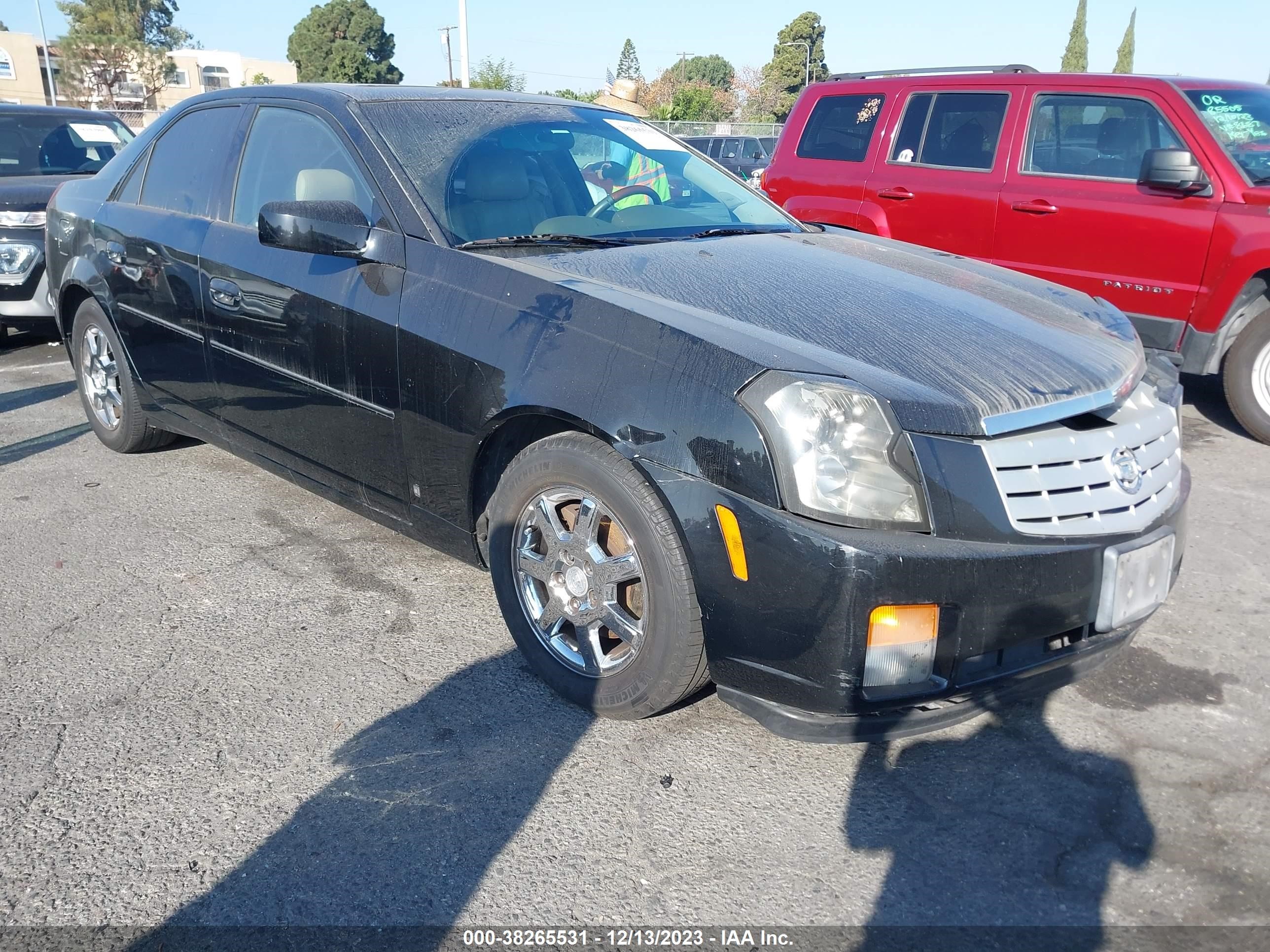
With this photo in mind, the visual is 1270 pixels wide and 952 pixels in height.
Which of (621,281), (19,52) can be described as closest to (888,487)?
(621,281)

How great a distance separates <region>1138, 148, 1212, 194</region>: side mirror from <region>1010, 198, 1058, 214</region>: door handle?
1.71 ft

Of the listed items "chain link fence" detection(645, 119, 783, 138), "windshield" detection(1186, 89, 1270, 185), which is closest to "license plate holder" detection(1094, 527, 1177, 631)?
"windshield" detection(1186, 89, 1270, 185)

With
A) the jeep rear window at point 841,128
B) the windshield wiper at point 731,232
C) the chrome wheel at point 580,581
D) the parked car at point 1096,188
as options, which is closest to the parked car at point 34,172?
the windshield wiper at point 731,232

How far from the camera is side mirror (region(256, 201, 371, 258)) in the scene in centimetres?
323

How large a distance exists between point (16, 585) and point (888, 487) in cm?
307

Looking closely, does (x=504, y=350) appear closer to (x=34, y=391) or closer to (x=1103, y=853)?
(x=1103, y=853)

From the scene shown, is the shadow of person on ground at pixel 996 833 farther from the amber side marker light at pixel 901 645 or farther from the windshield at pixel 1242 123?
the windshield at pixel 1242 123

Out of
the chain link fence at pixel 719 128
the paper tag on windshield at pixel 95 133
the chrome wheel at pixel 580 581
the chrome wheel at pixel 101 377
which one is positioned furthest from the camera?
the chain link fence at pixel 719 128

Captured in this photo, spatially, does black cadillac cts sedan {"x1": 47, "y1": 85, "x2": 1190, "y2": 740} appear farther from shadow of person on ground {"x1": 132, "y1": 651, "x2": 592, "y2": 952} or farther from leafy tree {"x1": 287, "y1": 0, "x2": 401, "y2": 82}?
leafy tree {"x1": 287, "y1": 0, "x2": 401, "y2": 82}

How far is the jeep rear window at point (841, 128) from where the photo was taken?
22.5 ft

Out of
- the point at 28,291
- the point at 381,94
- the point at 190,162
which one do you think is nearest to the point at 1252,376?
the point at 381,94

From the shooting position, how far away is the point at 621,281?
290cm

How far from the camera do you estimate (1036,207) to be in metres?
5.95

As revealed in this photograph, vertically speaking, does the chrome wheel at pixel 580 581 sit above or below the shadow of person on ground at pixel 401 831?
above
